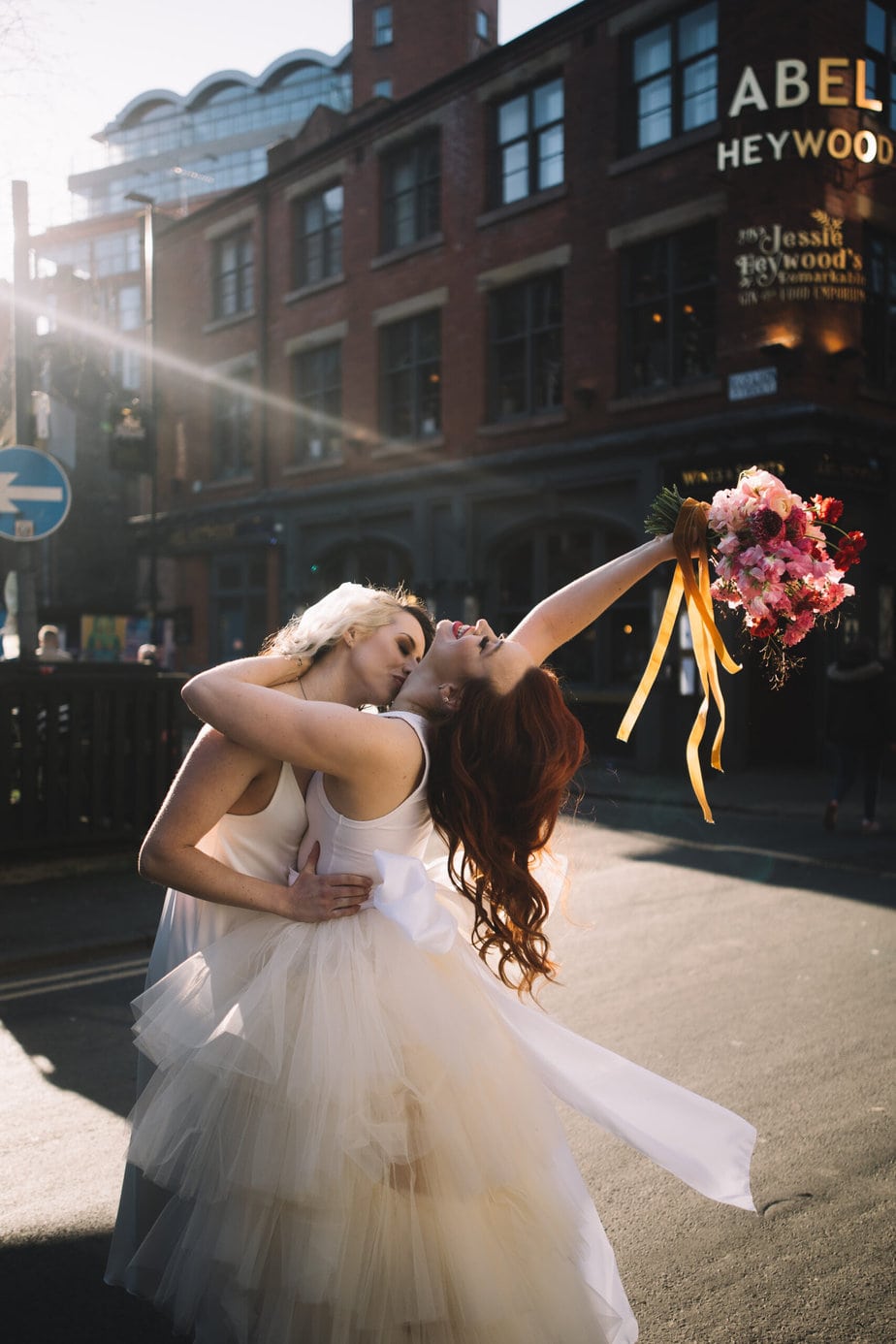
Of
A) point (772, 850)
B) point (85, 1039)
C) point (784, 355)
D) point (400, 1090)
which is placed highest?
point (784, 355)

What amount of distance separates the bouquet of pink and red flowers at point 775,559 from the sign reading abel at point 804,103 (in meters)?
13.6

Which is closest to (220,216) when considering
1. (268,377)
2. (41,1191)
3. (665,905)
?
(268,377)

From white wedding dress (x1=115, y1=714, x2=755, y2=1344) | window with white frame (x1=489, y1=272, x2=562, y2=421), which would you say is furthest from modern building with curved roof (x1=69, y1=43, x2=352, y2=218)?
white wedding dress (x1=115, y1=714, x2=755, y2=1344)

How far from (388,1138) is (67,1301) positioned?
4.28 ft

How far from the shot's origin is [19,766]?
7.90 meters

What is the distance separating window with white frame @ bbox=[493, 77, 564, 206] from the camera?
17.5 m

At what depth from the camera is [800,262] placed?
14.1 m

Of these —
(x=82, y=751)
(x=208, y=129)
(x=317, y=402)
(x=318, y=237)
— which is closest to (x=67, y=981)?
(x=82, y=751)

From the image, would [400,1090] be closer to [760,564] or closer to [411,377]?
[760,564]

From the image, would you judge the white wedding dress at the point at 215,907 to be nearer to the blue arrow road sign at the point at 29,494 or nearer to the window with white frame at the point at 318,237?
the blue arrow road sign at the point at 29,494

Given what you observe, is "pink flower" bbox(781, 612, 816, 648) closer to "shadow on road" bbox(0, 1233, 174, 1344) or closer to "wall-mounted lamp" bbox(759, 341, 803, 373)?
"shadow on road" bbox(0, 1233, 174, 1344)

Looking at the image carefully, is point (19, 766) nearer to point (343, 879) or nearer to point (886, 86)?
point (343, 879)

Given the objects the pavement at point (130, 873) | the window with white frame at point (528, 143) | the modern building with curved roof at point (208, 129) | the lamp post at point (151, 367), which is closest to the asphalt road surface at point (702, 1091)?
the pavement at point (130, 873)

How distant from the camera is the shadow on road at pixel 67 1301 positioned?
8.70ft
